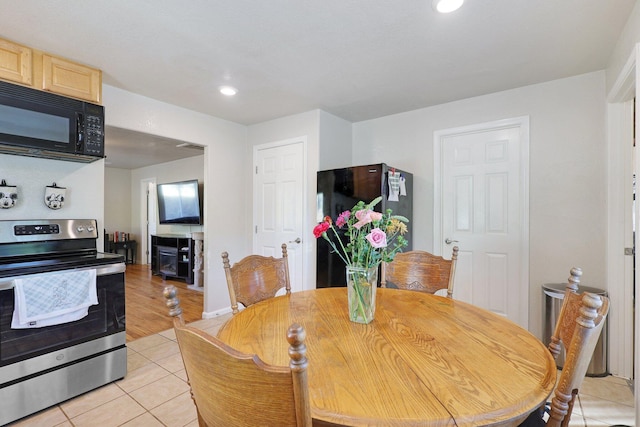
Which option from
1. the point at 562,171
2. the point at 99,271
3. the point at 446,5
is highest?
the point at 446,5

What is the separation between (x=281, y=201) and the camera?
12.1 feet

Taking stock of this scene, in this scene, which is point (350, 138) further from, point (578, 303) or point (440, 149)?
point (578, 303)

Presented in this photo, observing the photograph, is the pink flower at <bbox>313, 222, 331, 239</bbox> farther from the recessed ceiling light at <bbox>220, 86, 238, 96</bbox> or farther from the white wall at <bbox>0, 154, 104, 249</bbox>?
the white wall at <bbox>0, 154, 104, 249</bbox>

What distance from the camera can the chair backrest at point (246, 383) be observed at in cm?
53

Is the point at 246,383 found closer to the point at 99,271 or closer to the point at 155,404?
the point at 155,404

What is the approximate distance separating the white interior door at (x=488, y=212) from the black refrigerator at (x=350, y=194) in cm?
45

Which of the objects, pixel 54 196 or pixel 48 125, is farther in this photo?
pixel 54 196

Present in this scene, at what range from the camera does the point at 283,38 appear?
2045 mm

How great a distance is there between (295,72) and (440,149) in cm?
173

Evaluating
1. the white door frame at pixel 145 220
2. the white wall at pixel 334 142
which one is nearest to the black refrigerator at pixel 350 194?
the white wall at pixel 334 142

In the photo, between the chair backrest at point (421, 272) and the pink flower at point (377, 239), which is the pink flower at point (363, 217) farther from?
the chair backrest at point (421, 272)

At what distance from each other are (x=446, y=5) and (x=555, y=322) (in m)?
2.45

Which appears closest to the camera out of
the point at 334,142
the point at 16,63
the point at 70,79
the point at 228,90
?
the point at 16,63

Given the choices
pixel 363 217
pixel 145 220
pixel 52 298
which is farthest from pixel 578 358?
pixel 145 220
